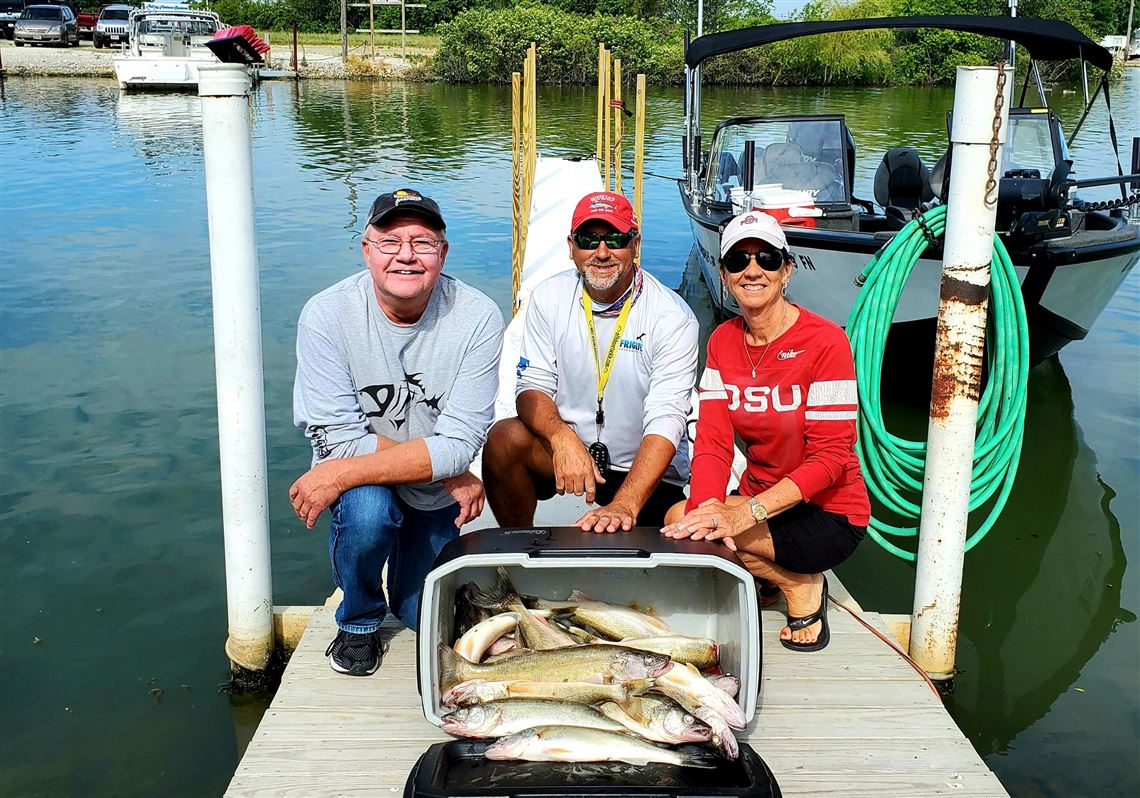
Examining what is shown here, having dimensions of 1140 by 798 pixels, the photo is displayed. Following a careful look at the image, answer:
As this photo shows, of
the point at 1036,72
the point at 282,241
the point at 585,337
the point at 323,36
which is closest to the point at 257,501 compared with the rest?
the point at 585,337

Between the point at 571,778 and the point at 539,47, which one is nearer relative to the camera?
the point at 571,778

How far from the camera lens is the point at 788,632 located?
364 centimetres

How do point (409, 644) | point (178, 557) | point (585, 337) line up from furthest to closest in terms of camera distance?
point (178, 557) < point (585, 337) < point (409, 644)

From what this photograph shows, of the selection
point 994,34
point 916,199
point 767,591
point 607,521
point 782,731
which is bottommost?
point 782,731

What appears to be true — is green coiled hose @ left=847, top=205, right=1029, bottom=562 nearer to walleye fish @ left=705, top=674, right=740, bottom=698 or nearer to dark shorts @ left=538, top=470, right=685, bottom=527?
dark shorts @ left=538, top=470, right=685, bottom=527

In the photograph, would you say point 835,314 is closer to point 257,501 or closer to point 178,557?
point 178,557

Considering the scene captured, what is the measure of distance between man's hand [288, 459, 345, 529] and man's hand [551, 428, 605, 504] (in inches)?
31.5

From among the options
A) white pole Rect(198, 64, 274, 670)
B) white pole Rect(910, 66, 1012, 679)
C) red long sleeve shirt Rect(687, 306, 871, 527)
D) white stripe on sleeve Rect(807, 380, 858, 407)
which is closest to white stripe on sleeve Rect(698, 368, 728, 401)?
red long sleeve shirt Rect(687, 306, 871, 527)

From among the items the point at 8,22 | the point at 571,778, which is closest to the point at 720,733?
the point at 571,778

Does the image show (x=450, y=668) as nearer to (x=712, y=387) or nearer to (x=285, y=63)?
(x=712, y=387)

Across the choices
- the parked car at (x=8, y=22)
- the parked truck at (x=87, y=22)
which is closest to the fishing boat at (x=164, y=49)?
the parked truck at (x=87, y=22)

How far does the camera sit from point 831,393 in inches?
131

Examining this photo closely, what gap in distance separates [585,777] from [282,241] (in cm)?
1213

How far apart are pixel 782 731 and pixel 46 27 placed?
47218mm
